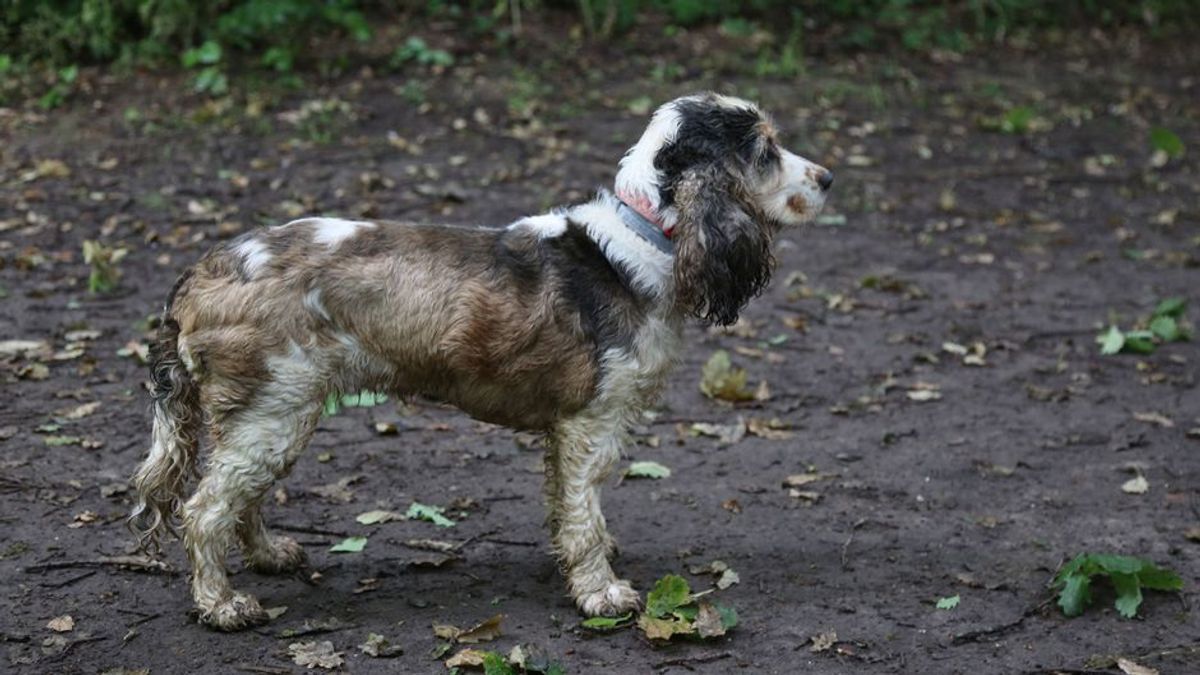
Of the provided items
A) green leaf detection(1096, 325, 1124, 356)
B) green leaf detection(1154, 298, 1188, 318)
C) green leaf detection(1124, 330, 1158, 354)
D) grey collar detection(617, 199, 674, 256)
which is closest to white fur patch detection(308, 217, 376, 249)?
grey collar detection(617, 199, 674, 256)

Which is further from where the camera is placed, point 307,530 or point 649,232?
point 307,530

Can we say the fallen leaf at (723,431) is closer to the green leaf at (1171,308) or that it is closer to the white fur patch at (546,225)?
the white fur patch at (546,225)

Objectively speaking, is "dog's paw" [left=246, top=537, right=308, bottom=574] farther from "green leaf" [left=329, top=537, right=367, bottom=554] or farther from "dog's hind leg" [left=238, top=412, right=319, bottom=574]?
"green leaf" [left=329, top=537, right=367, bottom=554]

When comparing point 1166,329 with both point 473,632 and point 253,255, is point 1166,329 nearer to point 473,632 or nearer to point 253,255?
point 473,632

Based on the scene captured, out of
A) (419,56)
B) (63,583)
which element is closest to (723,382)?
(63,583)

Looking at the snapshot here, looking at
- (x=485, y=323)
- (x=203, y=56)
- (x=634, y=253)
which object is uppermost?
(x=634, y=253)

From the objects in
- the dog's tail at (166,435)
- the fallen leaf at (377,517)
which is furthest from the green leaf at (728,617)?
the dog's tail at (166,435)

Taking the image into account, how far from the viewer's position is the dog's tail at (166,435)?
4.80m

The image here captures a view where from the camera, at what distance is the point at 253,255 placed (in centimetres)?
468

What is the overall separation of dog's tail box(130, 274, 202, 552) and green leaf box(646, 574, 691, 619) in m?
1.75

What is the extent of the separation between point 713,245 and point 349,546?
1.97 m

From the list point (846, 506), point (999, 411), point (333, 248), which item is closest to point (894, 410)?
point (999, 411)

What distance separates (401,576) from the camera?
531 centimetres

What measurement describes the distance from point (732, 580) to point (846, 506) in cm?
103
